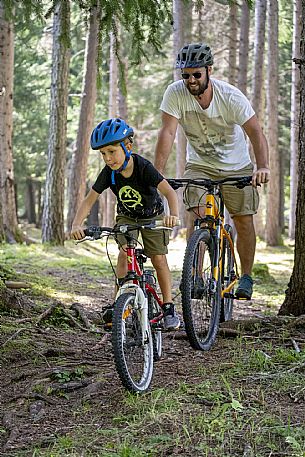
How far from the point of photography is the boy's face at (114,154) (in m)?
4.54

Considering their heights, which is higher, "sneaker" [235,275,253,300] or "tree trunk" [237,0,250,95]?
"tree trunk" [237,0,250,95]

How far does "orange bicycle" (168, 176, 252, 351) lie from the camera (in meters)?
4.92

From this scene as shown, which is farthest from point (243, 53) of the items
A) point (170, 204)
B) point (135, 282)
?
point (135, 282)

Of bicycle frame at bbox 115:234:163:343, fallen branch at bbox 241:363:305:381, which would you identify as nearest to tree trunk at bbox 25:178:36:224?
bicycle frame at bbox 115:234:163:343

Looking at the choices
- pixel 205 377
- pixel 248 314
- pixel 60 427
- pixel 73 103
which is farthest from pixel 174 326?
pixel 73 103

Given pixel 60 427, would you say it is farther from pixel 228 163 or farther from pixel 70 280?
pixel 70 280

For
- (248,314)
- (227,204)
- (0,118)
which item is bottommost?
(248,314)

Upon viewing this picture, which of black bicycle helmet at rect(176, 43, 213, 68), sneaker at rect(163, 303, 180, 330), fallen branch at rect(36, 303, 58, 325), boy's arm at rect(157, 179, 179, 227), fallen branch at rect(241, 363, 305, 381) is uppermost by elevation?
black bicycle helmet at rect(176, 43, 213, 68)

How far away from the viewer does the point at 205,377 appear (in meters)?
4.45

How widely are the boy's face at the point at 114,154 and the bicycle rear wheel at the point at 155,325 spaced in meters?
0.95

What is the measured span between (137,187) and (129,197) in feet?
0.30

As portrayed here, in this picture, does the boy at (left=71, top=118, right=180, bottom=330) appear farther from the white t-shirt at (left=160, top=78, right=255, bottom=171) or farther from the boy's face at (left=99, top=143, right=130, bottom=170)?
the white t-shirt at (left=160, top=78, right=255, bottom=171)

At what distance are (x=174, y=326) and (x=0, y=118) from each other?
38.0ft

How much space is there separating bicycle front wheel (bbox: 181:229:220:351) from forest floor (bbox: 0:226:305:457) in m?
0.15
